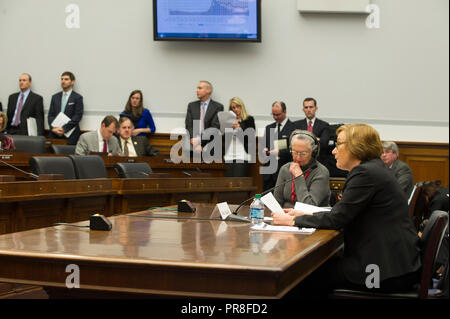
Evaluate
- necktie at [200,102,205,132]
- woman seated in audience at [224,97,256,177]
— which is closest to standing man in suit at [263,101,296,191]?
woman seated in audience at [224,97,256,177]

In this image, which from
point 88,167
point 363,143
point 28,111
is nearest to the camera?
point 363,143

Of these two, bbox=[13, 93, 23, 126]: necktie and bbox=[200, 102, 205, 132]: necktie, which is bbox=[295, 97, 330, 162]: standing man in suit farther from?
bbox=[13, 93, 23, 126]: necktie

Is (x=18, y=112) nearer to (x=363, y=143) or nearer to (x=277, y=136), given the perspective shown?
(x=277, y=136)

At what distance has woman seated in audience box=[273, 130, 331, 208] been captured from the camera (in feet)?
13.6

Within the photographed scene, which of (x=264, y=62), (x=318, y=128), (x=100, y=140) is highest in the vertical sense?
(x=264, y=62)

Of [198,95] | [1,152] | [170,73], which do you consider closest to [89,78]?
[170,73]

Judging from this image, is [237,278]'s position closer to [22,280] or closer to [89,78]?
[22,280]

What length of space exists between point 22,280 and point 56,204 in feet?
8.09

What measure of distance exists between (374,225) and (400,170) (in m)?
3.16

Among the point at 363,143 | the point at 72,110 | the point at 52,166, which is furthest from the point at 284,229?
the point at 72,110

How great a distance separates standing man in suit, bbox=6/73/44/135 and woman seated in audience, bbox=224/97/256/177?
308cm

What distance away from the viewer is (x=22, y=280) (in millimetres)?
2012

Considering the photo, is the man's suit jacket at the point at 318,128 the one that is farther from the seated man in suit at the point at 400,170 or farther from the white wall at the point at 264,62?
the white wall at the point at 264,62

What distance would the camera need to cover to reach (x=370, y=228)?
9.25 feet
